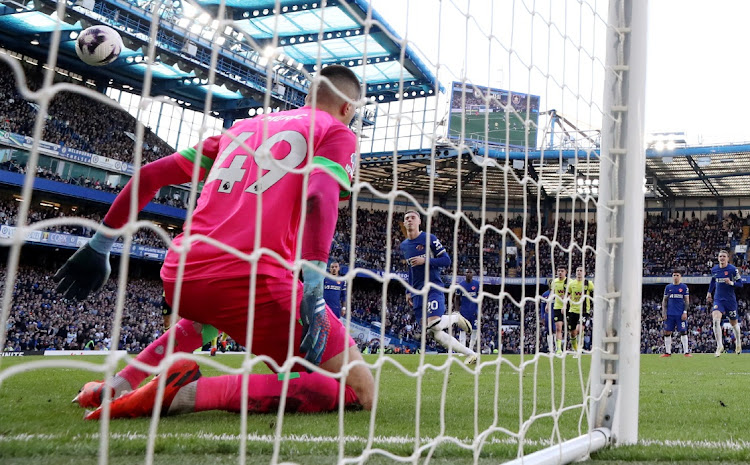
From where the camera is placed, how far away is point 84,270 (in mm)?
2508

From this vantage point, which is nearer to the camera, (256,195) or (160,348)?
(256,195)

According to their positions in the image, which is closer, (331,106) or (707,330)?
(331,106)

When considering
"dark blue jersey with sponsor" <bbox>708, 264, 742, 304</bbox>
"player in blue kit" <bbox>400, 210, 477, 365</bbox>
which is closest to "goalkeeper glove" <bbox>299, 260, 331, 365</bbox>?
"player in blue kit" <bbox>400, 210, 477, 365</bbox>

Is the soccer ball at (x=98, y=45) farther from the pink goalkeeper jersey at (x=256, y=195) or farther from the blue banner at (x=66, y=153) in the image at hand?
the blue banner at (x=66, y=153)

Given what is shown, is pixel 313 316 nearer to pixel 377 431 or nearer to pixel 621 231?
pixel 377 431

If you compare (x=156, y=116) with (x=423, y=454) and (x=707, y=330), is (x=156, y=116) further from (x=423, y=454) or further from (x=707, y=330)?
(x=423, y=454)

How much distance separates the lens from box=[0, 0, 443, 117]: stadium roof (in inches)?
812

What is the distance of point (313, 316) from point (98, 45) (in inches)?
287

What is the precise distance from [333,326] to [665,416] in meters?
1.92

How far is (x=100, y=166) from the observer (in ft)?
82.0

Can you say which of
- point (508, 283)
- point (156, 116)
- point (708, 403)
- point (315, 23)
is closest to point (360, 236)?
point (508, 283)

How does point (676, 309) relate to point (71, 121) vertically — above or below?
below

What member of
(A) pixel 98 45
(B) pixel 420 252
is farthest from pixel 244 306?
(A) pixel 98 45

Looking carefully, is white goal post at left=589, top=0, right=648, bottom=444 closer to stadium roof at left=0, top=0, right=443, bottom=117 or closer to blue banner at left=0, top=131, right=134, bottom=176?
stadium roof at left=0, top=0, right=443, bottom=117
